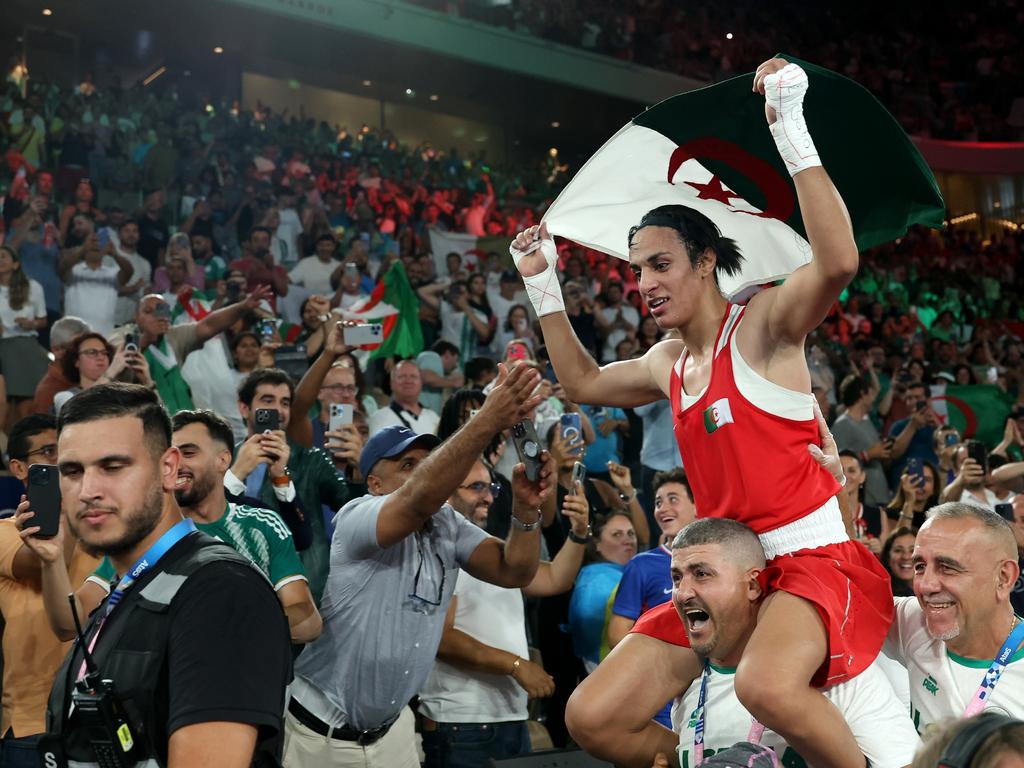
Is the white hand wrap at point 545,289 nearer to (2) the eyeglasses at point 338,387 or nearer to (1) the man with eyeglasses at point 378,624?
(1) the man with eyeglasses at point 378,624

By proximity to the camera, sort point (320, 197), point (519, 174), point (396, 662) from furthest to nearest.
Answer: point (519, 174) < point (320, 197) < point (396, 662)

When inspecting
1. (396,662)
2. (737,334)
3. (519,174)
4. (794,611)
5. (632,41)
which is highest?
(632,41)

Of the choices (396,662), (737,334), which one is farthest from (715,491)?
(396,662)

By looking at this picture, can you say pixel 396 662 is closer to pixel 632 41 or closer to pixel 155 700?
pixel 155 700

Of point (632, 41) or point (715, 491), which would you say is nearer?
point (715, 491)

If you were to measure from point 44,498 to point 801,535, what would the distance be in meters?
2.08

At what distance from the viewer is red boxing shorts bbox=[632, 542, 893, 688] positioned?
9.91ft

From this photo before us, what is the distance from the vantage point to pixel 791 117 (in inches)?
118

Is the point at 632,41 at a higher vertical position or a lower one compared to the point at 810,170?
higher

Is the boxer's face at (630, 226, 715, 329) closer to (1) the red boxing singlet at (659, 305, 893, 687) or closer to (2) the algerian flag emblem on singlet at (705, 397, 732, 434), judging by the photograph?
(1) the red boxing singlet at (659, 305, 893, 687)

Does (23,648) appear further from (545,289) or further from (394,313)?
(394,313)

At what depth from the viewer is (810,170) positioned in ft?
9.70

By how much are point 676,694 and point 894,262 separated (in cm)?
1932

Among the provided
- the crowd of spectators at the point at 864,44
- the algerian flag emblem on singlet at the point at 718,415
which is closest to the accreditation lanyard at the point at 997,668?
the algerian flag emblem on singlet at the point at 718,415
